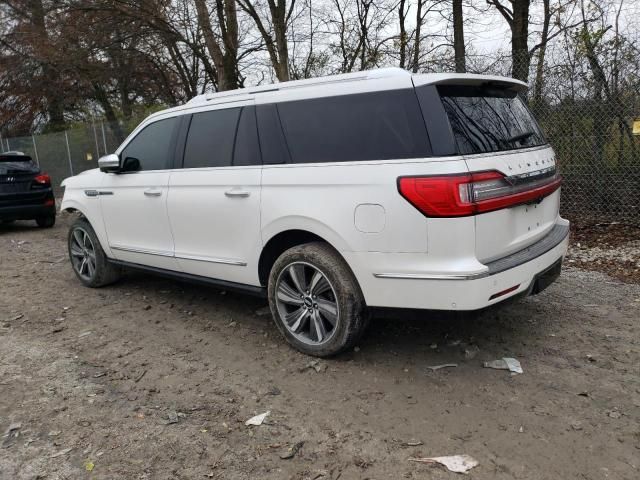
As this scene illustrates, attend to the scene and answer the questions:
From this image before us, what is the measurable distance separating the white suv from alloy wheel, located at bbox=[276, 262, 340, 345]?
1cm

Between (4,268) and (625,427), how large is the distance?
739 cm

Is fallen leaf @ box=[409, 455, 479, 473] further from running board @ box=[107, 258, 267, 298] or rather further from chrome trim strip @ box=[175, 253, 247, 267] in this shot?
chrome trim strip @ box=[175, 253, 247, 267]

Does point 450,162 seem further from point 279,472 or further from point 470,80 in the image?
point 279,472

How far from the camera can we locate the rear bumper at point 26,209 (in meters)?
9.88

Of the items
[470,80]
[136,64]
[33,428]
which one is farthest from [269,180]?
[136,64]

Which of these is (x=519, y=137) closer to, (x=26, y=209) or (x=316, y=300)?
(x=316, y=300)

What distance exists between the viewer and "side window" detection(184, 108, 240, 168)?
4133mm

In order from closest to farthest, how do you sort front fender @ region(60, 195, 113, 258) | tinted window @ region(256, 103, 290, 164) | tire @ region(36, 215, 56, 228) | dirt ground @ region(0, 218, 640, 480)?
dirt ground @ region(0, 218, 640, 480) → tinted window @ region(256, 103, 290, 164) → front fender @ region(60, 195, 113, 258) → tire @ region(36, 215, 56, 228)

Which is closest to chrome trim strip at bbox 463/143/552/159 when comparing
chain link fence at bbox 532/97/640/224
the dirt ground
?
the dirt ground

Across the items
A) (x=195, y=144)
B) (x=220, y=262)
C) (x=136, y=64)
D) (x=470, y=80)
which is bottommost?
(x=220, y=262)

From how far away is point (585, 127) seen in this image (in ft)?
22.7

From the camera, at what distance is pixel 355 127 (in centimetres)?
337

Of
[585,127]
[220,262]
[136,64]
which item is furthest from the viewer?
[136,64]

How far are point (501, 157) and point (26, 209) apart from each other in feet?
31.7
